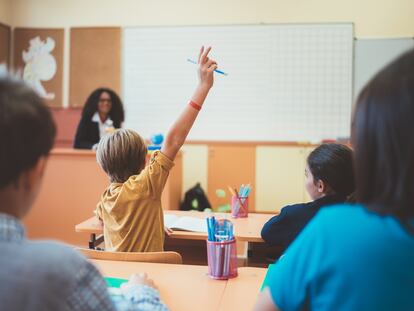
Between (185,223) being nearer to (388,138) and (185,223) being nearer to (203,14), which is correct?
(388,138)

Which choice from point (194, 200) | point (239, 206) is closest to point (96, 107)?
point (194, 200)

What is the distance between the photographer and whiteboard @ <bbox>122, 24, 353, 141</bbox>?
5.27 m

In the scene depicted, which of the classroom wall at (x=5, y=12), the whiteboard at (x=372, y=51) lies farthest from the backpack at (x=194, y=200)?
the classroom wall at (x=5, y=12)

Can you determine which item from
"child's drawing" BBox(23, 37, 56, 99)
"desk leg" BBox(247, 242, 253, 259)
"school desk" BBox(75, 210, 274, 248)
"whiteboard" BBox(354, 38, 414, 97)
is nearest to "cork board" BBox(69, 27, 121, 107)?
"child's drawing" BBox(23, 37, 56, 99)

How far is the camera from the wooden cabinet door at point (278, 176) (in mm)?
5367

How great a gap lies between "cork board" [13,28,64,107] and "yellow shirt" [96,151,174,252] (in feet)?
14.0

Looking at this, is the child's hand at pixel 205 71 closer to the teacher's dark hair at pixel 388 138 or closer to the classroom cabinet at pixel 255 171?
the teacher's dark hair at pixel 388 138

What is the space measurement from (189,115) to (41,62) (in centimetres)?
460

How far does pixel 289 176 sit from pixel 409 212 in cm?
471

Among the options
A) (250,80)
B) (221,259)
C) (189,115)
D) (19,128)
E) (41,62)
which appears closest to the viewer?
(19,128)

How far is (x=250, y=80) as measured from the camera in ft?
17.7

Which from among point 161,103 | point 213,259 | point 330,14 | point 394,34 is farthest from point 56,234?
point 394,34

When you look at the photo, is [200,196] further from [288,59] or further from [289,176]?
[288,59]

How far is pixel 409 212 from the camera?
738 millimetres
